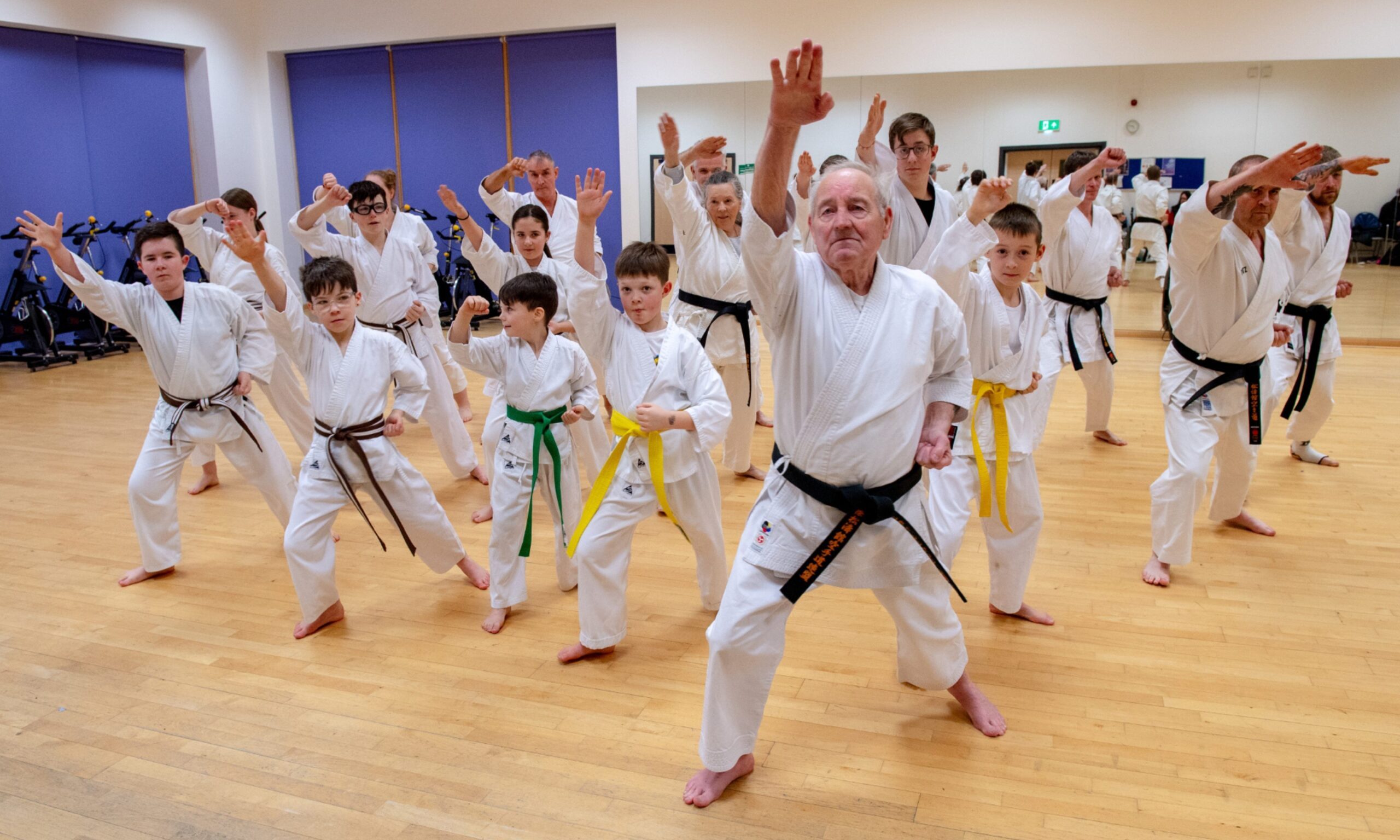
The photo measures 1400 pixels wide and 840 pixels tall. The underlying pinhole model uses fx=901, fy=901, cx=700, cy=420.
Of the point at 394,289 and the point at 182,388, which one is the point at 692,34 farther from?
the point at 182,388

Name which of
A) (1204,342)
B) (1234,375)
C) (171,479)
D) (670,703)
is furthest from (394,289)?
(1234,375)

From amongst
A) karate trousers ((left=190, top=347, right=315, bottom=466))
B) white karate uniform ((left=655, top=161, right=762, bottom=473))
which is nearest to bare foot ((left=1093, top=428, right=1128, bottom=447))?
white karate uniform ((left=655, top=161, right=762, bottom=473))

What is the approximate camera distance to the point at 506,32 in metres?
9.43

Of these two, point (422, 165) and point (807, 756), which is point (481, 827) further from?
point (422, 165)

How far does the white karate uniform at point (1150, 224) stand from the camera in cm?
783

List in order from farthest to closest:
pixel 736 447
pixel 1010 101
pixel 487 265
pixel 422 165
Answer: pixel 422 165 < pixel 1010 101 < pixel 736 447 < pixel 487 265

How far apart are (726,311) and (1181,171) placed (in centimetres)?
580

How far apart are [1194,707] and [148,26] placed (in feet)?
34.4

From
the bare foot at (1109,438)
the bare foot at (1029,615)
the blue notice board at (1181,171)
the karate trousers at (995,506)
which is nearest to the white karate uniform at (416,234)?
the karate trousers at (995,506)

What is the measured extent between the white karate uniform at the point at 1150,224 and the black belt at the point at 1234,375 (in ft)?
15.5

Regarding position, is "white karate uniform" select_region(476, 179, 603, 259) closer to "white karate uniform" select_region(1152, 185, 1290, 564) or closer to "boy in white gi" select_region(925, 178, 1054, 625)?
"boy in white gi" select_region(925, 178, 1054, 625)

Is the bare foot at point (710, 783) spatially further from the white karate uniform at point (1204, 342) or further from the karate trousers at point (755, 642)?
the white karate uniform at point (1204, 342)

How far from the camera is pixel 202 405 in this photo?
3.35 meters

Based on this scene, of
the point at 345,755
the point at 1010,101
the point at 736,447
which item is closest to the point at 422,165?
the point at 1010,101
